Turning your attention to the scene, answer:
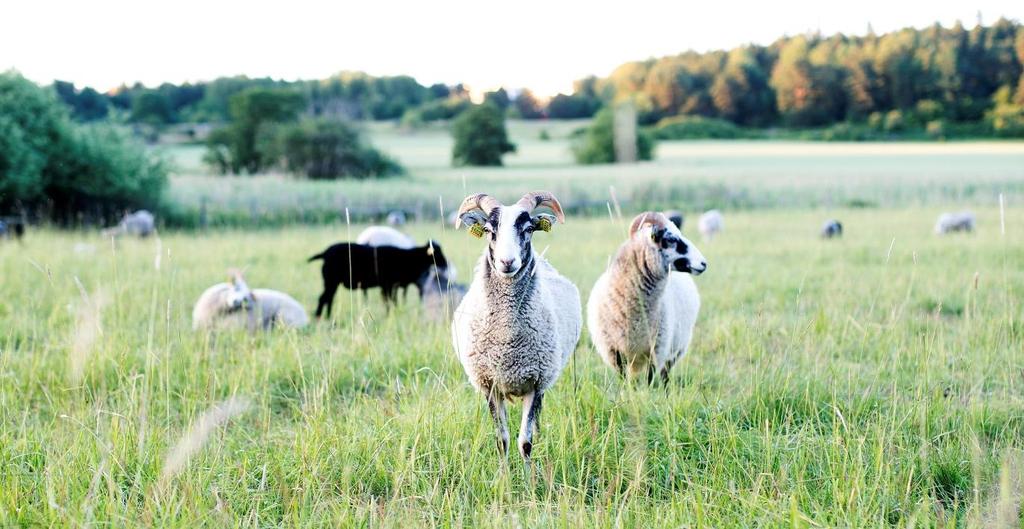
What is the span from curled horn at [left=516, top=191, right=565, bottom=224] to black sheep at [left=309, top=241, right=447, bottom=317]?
455 centimetres

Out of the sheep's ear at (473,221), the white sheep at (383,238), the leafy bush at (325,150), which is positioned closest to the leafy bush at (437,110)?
the leafy bush at (325,150)

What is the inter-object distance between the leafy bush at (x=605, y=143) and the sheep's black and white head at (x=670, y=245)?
5149 cm

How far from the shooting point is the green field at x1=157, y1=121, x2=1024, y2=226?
81.1 feet

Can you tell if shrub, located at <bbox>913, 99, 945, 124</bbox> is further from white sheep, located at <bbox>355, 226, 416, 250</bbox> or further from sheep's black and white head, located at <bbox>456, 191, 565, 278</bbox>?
sheep's black and white head, located at <bbox>456, 191, 565, 278</bbox>

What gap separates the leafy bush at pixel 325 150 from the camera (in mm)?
40812

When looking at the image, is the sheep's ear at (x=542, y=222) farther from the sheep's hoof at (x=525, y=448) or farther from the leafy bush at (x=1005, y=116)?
the leafy bush at (x=1005, y=116)

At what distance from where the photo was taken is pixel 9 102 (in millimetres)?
19375

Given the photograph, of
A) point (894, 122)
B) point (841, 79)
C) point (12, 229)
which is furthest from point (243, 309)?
point (841, 79)

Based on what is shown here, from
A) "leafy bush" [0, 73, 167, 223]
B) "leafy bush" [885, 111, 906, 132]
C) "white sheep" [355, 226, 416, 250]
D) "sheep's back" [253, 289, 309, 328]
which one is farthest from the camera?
"leafy bush" [885, 111, 906, 132]

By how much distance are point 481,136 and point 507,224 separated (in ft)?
167

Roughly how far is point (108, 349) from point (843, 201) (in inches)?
1170

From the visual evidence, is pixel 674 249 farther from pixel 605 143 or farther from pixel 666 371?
pixel 605 143

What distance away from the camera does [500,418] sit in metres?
4.01

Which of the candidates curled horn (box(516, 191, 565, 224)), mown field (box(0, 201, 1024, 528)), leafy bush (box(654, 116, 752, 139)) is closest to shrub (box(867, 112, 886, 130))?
leafy bush (box(654, 116, 752, 139))
